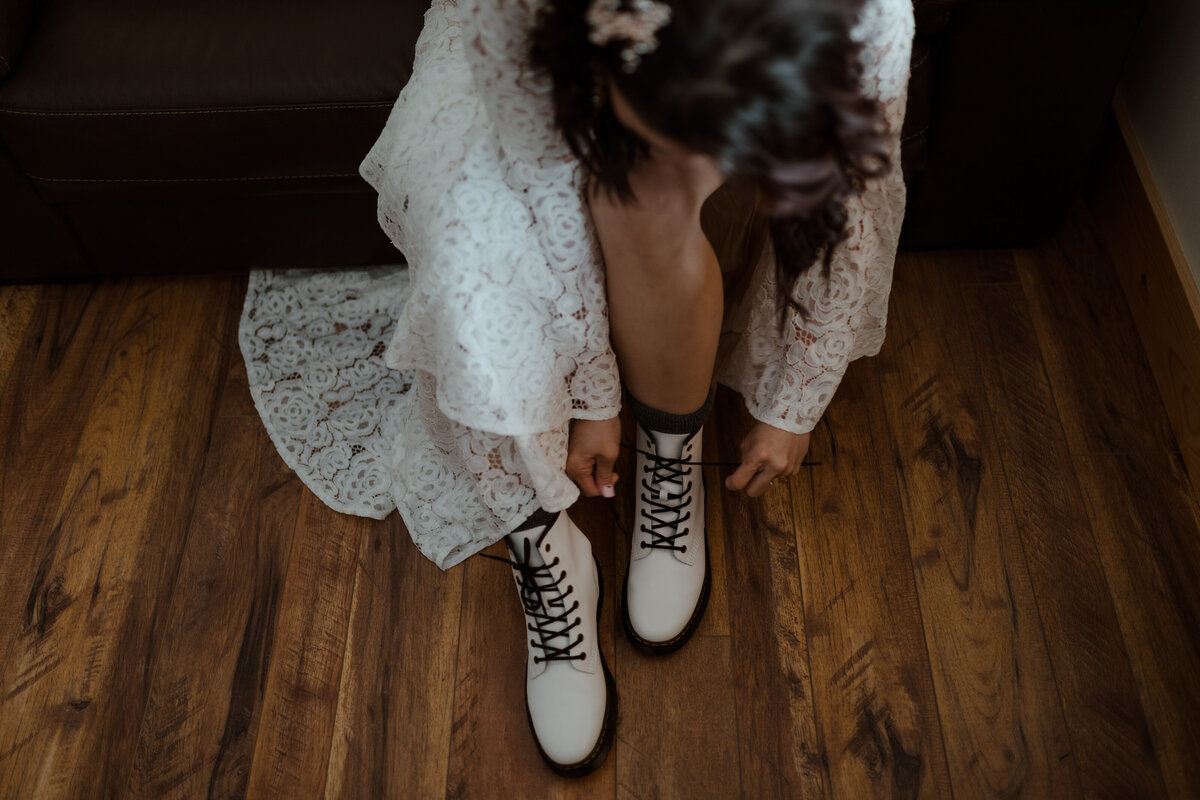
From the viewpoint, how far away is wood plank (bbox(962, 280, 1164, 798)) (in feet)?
3.12

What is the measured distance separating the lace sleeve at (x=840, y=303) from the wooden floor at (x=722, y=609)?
8.5 inches

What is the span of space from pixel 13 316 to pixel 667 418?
111 cm

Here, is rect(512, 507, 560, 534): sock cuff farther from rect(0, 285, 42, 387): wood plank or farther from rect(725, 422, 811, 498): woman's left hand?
rect(0, 285, 42, 387): wood plank

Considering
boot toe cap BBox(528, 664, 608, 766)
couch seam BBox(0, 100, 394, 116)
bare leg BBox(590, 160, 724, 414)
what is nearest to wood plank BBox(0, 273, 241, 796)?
couch seam BBox(0, 100, 394, 116)

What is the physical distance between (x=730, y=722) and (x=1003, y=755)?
11.9 inches

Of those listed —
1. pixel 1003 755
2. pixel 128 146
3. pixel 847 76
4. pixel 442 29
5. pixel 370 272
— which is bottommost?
pixel 1003 755

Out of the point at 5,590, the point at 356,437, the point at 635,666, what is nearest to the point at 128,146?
the point at 356,437

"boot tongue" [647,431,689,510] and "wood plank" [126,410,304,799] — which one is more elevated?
"boot tongue" [647,431,689,510]

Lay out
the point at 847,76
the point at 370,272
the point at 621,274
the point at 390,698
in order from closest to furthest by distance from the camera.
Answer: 1. the point at 847,76
2. the point at 621,274
3. the point at 390,698
4. the point at 370,272

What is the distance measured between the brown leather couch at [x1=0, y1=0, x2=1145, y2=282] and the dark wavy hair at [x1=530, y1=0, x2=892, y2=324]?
0.56 metres

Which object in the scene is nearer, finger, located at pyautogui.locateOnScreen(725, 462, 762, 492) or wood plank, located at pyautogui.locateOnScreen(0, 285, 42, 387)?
finger, located at pyautogui.locateOnScreen(725, 462, 762, 492)

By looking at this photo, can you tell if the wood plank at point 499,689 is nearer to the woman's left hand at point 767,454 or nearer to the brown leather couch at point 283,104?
the woman's left hand at point 767,454

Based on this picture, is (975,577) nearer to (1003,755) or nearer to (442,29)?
(1003,755)

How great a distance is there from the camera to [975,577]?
1.07 m
